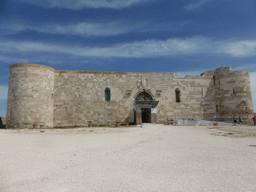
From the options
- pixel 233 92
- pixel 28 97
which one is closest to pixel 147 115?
pixel 233 92

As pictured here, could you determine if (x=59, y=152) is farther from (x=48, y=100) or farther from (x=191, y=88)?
(x=191, y=88)

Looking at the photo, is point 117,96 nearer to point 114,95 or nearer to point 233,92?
point 114,95

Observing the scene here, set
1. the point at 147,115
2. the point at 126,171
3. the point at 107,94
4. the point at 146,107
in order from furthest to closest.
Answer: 1. the point at 147,115
2. the point at 107,94
3. the point at 146,107
4. the point at 126,171

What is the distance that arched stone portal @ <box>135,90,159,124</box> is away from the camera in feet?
62.5

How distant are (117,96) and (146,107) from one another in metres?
3.51

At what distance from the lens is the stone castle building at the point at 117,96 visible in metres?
17.1

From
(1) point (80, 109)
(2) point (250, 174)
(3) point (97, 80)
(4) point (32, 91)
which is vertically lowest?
(2) point (250, 174)

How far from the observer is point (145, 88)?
20656mm

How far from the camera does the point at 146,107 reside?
1966 centimetres

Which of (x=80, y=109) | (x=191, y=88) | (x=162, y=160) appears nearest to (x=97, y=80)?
(x=80, y=109)

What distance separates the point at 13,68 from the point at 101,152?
1658 centimetres

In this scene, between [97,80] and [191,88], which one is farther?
[191,88]

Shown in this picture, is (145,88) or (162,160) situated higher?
(145,88)

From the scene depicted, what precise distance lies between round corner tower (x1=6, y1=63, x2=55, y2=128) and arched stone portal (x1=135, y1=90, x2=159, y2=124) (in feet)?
30.0
